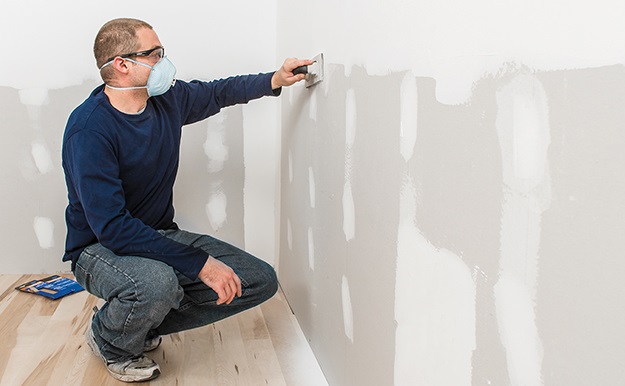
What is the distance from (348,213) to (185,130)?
4.63 feet

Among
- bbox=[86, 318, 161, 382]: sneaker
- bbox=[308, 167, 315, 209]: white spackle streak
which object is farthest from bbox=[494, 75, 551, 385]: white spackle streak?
bbox=[86, 318, 161, 382]: sneaker

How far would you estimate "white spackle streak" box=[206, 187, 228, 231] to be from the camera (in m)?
2.99

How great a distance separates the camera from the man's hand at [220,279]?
76.4 inches

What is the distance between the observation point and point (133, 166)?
6.76ft

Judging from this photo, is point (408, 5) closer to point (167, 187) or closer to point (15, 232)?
point (167, 187)

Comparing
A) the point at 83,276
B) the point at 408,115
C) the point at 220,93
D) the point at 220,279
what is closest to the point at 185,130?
the point at 220,93

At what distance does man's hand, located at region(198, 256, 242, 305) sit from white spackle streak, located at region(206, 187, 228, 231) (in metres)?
1.04

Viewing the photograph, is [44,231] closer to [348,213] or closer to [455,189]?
[348,213]

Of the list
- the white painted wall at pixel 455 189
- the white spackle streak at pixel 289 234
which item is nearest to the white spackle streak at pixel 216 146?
the white painted wall at pixel 455 189

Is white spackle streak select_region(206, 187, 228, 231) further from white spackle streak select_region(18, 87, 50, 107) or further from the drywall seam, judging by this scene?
the drywall seam

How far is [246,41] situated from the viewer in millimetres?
2924

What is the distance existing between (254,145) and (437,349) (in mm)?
1974

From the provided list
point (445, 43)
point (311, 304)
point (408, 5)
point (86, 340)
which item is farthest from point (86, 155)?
point (445, 43)

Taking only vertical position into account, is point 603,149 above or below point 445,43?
below
